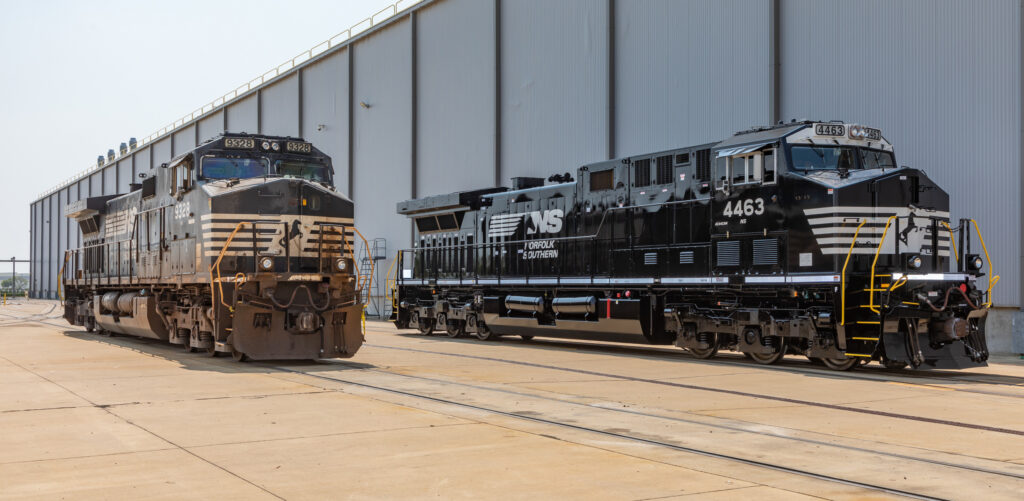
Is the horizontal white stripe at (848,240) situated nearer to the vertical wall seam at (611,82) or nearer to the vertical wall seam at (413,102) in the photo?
the vertical wall seam at (611,82)

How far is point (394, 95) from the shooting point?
36.6m

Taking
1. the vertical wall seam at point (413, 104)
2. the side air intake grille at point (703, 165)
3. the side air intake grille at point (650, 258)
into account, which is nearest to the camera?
the side air intake grille at point (703, 165)

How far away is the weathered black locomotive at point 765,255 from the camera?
13.4 m

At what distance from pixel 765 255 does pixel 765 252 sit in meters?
0.05

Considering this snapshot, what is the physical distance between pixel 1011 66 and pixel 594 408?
12.4 m

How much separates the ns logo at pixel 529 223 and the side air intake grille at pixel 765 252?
18.1 feet

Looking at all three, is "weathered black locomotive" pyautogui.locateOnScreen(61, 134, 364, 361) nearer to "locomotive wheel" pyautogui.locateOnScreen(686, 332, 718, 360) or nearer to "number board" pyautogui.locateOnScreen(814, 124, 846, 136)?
"locomotive wheel" pyautogui.locateOnScreen(686, 332, 718, 360)

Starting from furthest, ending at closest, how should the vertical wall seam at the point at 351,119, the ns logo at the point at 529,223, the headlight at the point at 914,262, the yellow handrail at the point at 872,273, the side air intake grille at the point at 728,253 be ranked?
the vertical wall seam at the point at 351,119
the ns logo at the point at 529,223
the side air intake grille at the point at 728,253
the headlight at the point at 914,262
the yellow handrail at the point at 872,273

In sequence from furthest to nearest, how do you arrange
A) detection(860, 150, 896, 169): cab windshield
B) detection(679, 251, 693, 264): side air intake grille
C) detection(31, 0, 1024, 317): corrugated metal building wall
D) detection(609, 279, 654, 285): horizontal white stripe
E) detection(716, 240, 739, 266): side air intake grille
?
1. detection(31, 0, 1024, 317): corrugated metal building wall
2. detection(609, 279, 654, 285): horizontal white stripe
3. detection(679, 251, 693, 264): side air intake grille
4. detection(716, 240, 739, 266): side air intake grille
5. detection(860, 150, 896, 169): cab windshield

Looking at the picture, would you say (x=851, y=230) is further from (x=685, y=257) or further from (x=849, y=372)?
(x=685, y=257)

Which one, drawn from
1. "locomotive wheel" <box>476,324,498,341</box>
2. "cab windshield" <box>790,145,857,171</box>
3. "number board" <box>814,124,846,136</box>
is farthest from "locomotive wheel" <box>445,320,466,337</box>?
"number board" <box>814,124,846,136</box>

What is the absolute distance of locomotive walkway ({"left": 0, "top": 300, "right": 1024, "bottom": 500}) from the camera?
586cm

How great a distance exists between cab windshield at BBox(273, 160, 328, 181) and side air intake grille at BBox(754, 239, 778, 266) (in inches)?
287

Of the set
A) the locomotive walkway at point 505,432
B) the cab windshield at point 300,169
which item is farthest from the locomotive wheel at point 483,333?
the locomotive walkway at point 505,432
